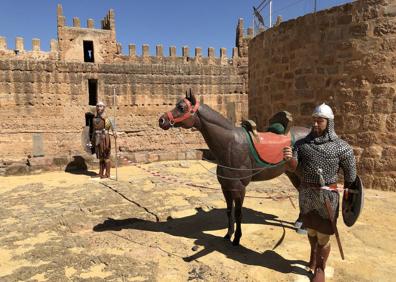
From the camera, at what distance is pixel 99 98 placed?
50.3 feet

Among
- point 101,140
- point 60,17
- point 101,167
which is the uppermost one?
point 60,17

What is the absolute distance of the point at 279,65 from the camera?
303 inches

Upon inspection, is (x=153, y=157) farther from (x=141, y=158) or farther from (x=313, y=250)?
(x=313, y=250)

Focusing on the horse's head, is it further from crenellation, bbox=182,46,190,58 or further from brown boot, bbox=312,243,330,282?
crenellation, bbox=182,46,190,58

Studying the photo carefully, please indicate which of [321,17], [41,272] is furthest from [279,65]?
[41,272]

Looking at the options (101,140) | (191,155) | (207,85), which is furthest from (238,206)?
(207,85)

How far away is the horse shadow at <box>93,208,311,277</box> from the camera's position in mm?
3555

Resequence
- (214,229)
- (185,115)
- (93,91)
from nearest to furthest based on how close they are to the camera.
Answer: (185,115)
(214,229)
(93,91)

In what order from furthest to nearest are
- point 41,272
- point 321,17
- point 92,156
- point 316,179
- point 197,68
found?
point 197,68
point 92,156
point 321,17
point 41,272
point 316,179

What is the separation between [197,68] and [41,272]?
14.9 meters

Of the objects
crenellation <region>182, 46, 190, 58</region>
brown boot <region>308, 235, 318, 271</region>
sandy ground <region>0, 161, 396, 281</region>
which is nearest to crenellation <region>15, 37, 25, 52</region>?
crenellation <region>182, 46, 190, 58</region>

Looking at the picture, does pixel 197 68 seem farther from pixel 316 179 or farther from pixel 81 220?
pixel 316 179

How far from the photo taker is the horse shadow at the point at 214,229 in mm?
3555

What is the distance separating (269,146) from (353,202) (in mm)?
1266
